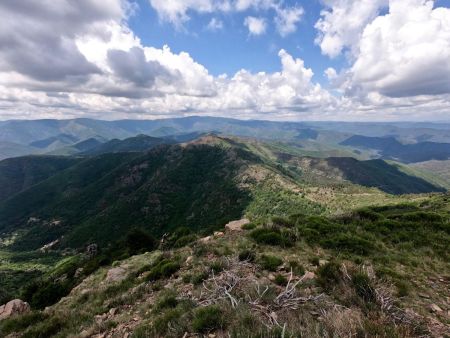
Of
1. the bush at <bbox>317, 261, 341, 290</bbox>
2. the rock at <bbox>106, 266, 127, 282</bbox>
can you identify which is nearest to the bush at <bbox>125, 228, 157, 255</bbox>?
the rock at <bbox>106, 266, 127, 282</bbox>

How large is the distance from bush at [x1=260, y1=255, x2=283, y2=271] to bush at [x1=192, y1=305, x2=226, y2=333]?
17.8ft

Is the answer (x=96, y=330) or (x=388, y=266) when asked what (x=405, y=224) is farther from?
(x=96, y=330)

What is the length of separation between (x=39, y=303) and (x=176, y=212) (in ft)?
566

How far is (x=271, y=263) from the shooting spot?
12805 mm

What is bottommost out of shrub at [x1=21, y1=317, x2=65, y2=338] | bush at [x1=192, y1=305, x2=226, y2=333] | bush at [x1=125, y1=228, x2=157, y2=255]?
bush at [x1=125, y1=228, x2=157, y2=255]

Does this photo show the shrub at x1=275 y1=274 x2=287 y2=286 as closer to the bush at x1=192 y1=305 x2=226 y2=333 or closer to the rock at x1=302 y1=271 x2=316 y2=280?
the rock at x1=302 y1=271 x2=316 y2=280

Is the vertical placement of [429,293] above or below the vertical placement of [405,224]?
above

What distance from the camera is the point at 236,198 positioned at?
177625 mm

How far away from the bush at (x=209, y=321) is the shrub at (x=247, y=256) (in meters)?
6.36

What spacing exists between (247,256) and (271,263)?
1.70 meters

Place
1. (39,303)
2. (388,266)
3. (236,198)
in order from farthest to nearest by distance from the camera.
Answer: (236,198) → (39,303) → (388,266)

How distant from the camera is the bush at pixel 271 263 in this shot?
1259 centimetres

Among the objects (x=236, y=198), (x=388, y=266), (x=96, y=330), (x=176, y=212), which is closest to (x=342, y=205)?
(x=236, y=198)

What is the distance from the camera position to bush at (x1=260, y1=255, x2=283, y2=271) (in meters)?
12.6
